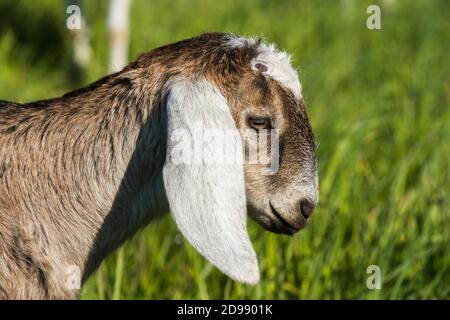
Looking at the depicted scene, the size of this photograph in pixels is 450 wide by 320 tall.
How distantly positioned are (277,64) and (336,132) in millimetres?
2196

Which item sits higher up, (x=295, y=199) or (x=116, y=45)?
(x=116, y=45)

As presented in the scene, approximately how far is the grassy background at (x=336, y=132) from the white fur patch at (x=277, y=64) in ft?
3.36

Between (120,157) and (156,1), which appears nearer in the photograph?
(120,157)

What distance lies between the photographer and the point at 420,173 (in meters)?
4.68

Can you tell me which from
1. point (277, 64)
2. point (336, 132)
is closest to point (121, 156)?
point (277, 64)

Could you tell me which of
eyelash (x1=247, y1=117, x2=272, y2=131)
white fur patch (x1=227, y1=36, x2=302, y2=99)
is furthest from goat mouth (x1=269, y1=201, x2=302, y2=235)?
white fur patch (x1=227, y1=36, x2=302, y2=99)

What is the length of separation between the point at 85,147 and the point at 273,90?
22.3 inches

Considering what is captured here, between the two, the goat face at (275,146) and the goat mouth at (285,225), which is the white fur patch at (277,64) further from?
the goat mouth at (285,225)

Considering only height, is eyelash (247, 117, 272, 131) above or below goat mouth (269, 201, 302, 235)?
above

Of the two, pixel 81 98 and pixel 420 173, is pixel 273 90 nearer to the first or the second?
pixel 81 98

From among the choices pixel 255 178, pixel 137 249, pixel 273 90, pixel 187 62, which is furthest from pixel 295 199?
pixel 137 249

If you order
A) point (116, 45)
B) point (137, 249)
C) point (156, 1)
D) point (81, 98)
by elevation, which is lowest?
point (137, 249)

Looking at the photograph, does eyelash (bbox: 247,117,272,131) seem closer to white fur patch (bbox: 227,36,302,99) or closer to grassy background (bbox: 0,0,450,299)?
white fur patch (bbox: 227,36,302,99)

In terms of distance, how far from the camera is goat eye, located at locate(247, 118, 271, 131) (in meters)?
2.78
